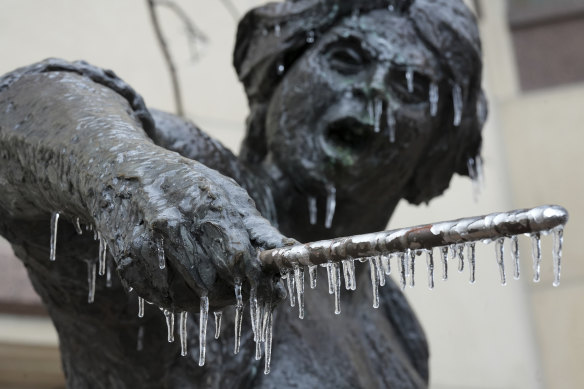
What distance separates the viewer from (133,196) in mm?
1231

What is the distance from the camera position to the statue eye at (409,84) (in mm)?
2057

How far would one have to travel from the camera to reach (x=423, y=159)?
2.19 meters

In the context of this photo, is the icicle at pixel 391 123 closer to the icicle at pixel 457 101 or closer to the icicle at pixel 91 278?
the icicle at pixel 457 101

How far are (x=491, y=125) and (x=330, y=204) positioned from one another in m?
2.68

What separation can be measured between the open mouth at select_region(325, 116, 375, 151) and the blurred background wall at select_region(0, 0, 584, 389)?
2.12 m

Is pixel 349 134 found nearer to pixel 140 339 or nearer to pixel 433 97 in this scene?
pixel 433 97

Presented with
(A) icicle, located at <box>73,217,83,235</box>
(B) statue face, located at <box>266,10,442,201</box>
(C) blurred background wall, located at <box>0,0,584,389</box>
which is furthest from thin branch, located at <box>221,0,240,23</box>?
(A) icicle, located at <box>73,217,83,235</box>

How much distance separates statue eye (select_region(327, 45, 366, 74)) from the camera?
208cm

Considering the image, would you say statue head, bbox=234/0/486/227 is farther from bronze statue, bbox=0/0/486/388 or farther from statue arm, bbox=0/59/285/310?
statue arm, bbox=0/59/285/310

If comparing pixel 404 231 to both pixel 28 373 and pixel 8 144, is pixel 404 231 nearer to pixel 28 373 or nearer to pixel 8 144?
pixel 8 144

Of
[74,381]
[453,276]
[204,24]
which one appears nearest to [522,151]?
[453,276]

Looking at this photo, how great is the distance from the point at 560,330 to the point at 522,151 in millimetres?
672

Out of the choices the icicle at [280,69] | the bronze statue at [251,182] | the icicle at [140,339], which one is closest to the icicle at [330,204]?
the bronze statue at [251,182]

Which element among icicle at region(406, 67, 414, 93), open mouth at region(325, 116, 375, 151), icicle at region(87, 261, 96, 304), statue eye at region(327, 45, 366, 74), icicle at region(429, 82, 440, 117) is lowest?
icicle at region(87, 261, 96, 304)
